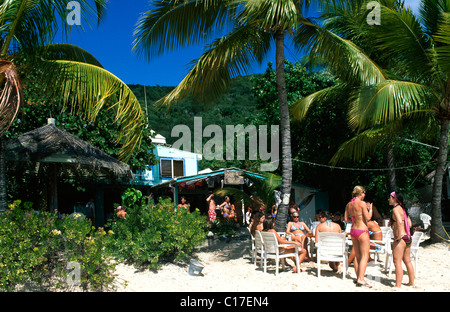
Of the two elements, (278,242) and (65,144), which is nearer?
(278,242)

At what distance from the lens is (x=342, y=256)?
7035 millimetres

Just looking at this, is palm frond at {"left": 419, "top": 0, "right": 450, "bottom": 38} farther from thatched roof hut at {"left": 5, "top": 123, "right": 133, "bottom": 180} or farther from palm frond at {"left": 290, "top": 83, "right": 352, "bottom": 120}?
thatched roof hut at {"left": 5, "top": 123, "right": 133, "bottom": 180}

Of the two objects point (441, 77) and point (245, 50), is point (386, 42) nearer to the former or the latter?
point (441, 77)

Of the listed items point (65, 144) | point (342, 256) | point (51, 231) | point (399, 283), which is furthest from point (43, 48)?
point (399, 283)

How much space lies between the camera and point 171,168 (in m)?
20.2

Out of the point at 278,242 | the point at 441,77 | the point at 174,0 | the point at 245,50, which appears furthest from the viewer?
the point at 441,77

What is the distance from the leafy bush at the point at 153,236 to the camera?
23.3ft

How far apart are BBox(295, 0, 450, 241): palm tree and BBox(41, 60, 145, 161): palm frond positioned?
14.7ft

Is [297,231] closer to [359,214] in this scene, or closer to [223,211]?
[359,214]

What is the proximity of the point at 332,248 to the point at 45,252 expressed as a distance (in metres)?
4.57

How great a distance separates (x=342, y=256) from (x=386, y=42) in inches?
222

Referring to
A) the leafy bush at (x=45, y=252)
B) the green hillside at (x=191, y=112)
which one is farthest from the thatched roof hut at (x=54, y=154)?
the green hillside at (x=191, y=112)

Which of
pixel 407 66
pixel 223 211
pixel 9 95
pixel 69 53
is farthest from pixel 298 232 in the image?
pixel 223 211

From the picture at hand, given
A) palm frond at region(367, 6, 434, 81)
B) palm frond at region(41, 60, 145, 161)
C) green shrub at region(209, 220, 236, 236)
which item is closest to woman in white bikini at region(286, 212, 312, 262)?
green shrub at region(209, 220, 236, 236)
